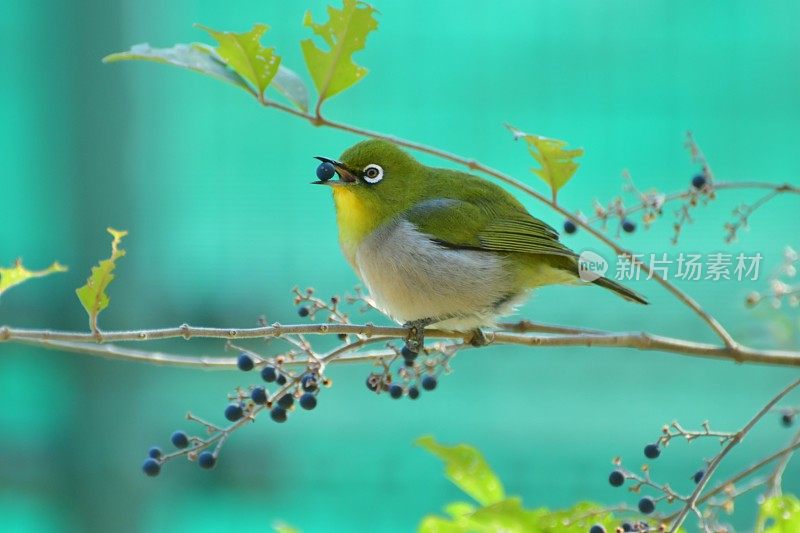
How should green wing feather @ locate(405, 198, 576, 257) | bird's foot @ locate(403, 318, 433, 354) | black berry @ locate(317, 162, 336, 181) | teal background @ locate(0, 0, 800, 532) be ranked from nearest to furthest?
1. bird's foot @ locate(403, 318, 433, 354)
2. black berry @ locate(317, 162, 336, 181)
3. green wing feather @ locate(405, 198, 576, 257)
4. teal background @ locate(0, 0, 800, 532)

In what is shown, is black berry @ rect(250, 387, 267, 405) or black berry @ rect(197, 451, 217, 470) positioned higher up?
black berry @ rect(250, 387, 267, 405)

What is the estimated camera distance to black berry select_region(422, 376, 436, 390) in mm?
1628

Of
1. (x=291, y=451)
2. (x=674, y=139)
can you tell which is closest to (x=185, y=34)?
(x=291, y=451)

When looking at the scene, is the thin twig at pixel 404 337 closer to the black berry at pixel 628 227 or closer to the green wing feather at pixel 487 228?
the black berry at pixel 628 227

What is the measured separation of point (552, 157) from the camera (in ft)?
4.74

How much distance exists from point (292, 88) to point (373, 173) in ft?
1.90

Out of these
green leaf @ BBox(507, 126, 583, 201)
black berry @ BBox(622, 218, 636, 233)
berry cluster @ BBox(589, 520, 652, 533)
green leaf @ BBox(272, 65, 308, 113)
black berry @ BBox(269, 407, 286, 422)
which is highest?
green leaf @ BBox(272, 65, 308, 113)

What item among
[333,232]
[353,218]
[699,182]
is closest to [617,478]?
[699,182]

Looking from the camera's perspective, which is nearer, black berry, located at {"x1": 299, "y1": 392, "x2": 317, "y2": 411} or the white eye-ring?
black berry, located at {"x1": 299, "y1": 392, "x2": 317, "y2": 411}

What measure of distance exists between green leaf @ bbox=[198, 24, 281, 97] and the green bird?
0.47 m

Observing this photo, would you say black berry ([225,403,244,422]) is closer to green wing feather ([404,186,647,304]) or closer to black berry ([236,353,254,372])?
black berry ([236,353,254,372])

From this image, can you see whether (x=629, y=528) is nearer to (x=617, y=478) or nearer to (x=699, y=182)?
(x=617, y=478)

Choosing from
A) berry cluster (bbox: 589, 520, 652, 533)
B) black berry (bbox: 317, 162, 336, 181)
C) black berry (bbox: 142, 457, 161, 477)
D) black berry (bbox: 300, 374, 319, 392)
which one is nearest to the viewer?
berry cluster (bbox: 589, 520, 652, 533)

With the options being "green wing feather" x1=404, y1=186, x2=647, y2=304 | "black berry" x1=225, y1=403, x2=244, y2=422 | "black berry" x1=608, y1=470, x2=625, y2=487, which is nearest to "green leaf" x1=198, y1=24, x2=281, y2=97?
"black berry" x1=225, y1=403, x2=244, y2=422
